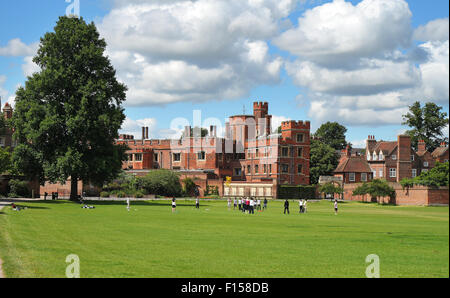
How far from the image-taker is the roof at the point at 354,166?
118625mm

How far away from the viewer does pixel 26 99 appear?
63906 mm

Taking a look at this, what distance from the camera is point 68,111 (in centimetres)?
6094

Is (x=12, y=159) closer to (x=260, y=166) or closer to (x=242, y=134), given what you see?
(x=260, y=166)

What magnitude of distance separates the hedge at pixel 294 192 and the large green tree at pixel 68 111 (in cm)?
4906

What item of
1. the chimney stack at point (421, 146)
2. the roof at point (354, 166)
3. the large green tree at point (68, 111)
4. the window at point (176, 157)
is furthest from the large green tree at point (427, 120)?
the window at point (176, 157)

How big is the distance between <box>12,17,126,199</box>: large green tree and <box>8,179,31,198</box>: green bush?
1326 centimetres

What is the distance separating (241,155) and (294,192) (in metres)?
25.6

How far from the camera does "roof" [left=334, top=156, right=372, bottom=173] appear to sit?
11862cm

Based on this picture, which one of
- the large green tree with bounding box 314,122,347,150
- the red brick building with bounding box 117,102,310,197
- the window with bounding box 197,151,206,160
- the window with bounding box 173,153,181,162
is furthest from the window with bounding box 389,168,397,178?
the window with bounding box 173,153,181,162

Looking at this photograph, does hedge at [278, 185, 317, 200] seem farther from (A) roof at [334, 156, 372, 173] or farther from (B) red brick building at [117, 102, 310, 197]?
(A) roof at [334, 156, 372, 173]

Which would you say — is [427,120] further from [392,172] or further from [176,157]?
[176,157]
